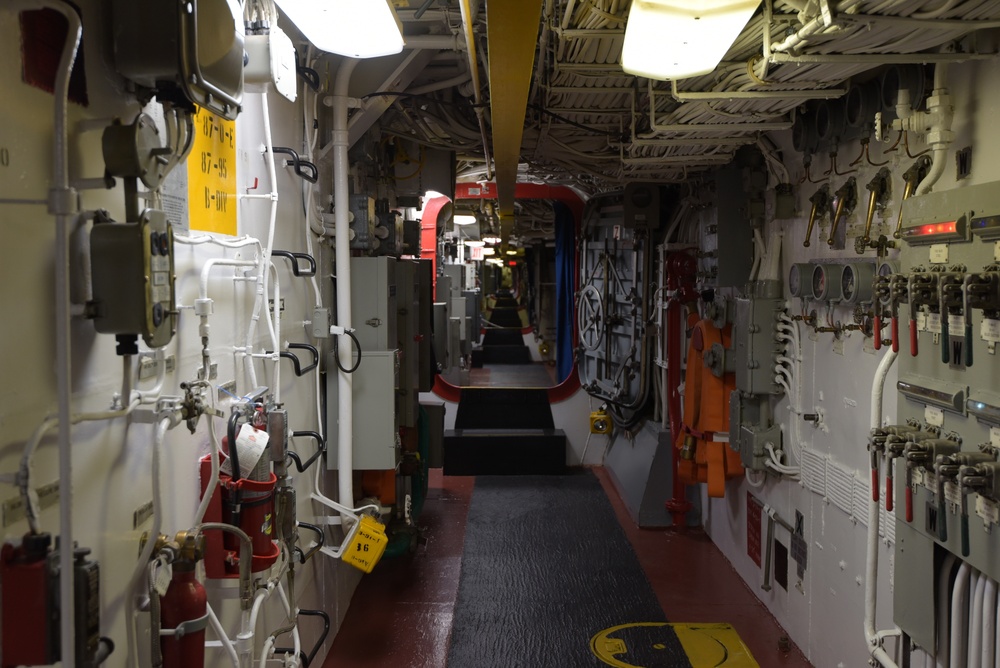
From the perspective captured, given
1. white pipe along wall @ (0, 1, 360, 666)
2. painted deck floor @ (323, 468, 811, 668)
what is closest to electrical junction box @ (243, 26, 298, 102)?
white pipe along wall @ (0, 1, 360, 666)

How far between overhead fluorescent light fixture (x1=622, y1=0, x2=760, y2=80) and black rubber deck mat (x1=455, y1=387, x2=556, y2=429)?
6499 mm

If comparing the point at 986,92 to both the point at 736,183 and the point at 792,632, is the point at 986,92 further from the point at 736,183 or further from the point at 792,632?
the point at 792,632

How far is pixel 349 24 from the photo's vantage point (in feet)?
7.93

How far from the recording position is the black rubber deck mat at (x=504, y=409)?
8.68 metres

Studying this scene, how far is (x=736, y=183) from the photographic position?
491 cm

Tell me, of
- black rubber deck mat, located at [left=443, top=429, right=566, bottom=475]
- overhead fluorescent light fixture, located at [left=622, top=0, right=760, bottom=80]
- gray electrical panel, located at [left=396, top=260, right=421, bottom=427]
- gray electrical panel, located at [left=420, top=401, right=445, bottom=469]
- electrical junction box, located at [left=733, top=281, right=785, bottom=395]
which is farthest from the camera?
black rubber deck mat, located at [left=443, top=429, right=566, bottom=475]

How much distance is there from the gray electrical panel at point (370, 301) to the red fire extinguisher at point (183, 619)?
2.38 metres

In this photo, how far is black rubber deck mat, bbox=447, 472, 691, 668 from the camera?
4.18 meters

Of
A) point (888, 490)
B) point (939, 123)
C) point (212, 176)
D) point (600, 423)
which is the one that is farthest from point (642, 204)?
point (212, 176)

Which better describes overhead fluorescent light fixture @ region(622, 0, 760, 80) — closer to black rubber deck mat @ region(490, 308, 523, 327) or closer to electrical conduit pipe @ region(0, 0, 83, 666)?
electrical conduit pipe @ region(0, 0, 83, 666)

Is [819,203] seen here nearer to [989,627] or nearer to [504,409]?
[989,627]

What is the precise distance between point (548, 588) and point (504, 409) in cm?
380

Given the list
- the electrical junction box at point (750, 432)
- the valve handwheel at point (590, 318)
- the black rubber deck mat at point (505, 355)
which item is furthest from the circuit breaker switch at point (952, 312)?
the black rubber deck mat at point (505, 355)

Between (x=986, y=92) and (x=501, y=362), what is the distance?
1310 centimetres
